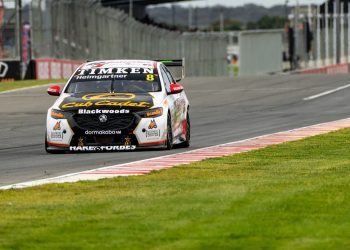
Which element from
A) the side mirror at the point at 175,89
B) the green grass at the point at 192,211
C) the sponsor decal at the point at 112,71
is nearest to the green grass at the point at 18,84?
the sponsor decal at the point at 112,71

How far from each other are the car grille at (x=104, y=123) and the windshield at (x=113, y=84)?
96cm

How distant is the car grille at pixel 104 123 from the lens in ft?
60.6

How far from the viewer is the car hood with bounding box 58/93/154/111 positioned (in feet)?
60.9

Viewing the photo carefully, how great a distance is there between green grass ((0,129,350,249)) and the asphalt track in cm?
198

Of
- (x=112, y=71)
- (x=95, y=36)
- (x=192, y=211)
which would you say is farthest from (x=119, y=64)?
(x=95, y=36)

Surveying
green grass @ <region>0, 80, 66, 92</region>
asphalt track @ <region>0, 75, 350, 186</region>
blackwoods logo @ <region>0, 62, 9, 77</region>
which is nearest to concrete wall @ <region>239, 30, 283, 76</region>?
blackwoods logo @ <region>0, 62, 9, 77</region>

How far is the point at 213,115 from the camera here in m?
30.0

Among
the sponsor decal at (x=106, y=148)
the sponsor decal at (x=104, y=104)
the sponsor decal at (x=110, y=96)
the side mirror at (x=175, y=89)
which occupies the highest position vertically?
the side mirror at (x=175, y=89)

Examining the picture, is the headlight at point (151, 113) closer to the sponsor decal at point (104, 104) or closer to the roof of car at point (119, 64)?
the sponsor decal at point (104, 104)

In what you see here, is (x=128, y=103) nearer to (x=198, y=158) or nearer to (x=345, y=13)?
(x=198, y=158)

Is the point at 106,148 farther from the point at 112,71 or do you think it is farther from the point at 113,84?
the point at 112,71

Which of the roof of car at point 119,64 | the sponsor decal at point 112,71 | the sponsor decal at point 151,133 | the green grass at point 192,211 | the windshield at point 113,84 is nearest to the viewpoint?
the green grass at point 192,211

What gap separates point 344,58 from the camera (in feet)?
344

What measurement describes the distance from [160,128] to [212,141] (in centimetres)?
297
